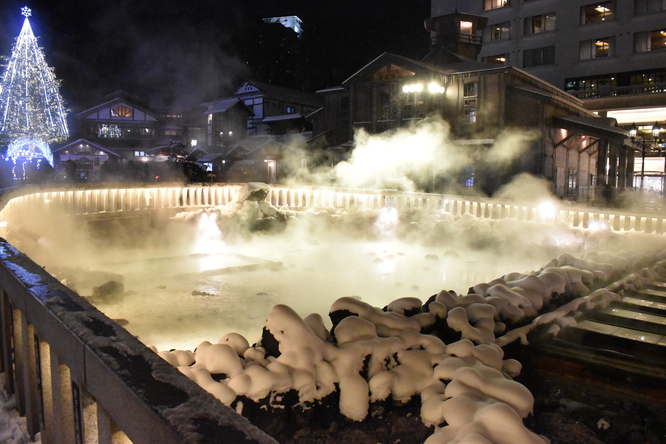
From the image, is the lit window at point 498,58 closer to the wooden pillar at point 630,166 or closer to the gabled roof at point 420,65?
the gabled roof at point 420,65

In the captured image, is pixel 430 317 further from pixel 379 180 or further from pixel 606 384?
pixel 379 180

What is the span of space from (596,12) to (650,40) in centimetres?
398

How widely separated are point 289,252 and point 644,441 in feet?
32.1

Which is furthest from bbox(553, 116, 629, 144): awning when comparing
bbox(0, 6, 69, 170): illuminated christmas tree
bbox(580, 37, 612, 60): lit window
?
bbox(0, 6, 69, 170): illuminated christmas tree

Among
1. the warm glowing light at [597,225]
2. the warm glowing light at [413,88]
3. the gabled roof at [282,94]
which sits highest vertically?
the gabled roof at [282,94]

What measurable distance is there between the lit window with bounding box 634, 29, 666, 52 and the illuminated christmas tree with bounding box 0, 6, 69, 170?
3917cm

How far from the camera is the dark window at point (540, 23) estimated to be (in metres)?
31.0

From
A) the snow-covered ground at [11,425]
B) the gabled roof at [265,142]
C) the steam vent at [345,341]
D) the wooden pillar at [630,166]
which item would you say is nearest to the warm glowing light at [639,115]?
the wooden pillar at [630,166]

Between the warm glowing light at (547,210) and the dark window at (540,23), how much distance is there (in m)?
26.0

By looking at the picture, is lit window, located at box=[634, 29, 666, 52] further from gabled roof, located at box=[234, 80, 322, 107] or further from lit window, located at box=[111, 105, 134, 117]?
lit window, located at box=[111, 105, 134, 117]

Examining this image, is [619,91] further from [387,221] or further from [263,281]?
[263,281]

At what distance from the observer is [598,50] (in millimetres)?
29234

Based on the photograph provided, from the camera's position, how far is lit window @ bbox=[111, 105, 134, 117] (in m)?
40.5

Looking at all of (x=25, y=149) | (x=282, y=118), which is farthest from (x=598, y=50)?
(x=25, y=149)
